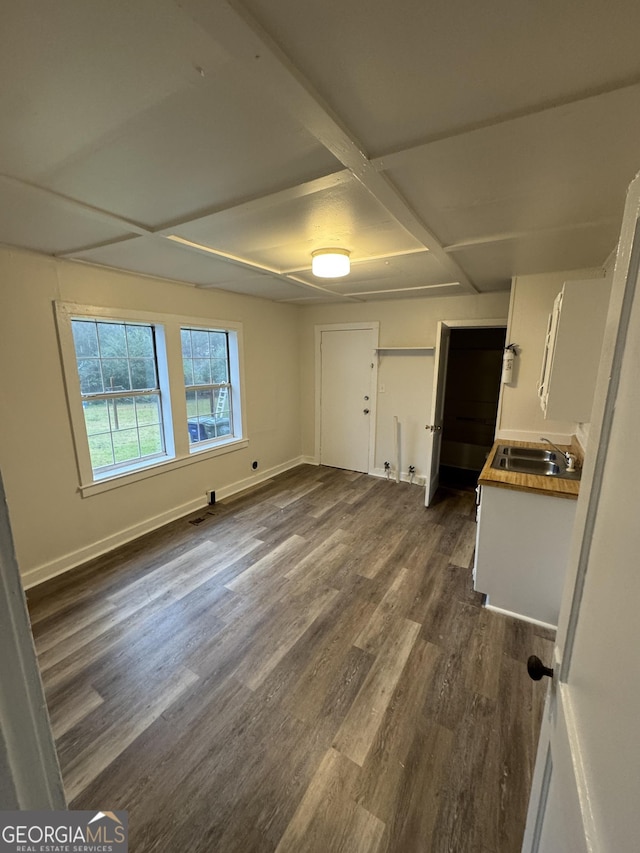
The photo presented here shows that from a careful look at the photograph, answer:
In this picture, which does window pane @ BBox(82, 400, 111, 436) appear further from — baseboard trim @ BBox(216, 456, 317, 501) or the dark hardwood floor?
baseboard trim @ BBox(216, 456, 317, 501)

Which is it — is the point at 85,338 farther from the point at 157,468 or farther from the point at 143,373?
the point at 157,468

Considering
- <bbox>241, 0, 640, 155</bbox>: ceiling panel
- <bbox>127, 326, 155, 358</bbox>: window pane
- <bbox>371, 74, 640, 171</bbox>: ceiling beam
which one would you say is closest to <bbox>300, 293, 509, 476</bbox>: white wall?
<bbox>127, 326, 155, 358</bbox>: window pane

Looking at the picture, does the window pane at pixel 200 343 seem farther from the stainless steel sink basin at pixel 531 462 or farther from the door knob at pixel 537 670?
the door knob at pixel 537 670

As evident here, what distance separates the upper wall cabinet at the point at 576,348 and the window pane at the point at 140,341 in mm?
3151

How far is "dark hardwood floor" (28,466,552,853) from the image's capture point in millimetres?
1212

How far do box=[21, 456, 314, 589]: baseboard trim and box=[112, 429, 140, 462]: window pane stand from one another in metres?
0.61

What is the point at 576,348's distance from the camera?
6.43 ft


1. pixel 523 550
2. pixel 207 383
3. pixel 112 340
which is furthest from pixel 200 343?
pixel 523 550

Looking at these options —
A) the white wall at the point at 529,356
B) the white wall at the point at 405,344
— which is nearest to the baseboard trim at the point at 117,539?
the white wall at the point at 405,344

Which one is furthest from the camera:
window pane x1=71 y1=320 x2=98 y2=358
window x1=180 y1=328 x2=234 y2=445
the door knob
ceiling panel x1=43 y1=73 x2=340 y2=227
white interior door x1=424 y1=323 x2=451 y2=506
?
window x1=180 y1=328 x2=234 y2=445

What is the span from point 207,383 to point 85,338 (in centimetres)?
122

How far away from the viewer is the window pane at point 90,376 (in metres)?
2.65

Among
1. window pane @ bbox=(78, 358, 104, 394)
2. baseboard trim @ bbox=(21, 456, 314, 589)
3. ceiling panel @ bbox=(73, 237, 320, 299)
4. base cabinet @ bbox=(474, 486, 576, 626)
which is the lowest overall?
baseboard trim @ bbox=(21, 456, 314, 589)

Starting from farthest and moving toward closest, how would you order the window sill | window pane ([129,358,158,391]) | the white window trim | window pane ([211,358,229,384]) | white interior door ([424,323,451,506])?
window pane ([211,358,229,384]), white interior door ([424,323,451,506]), window pane ([129,358,158,391]), the window sill, the white window trim
